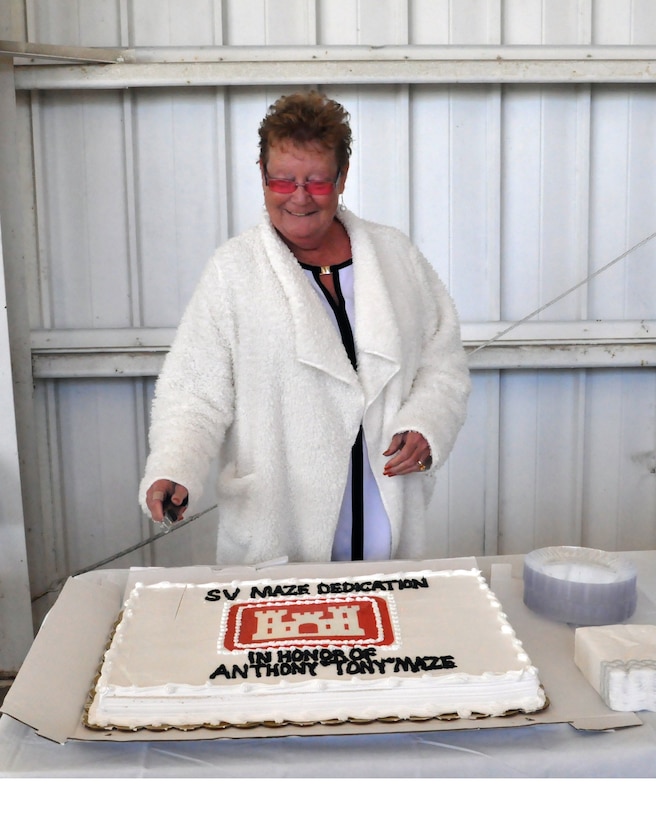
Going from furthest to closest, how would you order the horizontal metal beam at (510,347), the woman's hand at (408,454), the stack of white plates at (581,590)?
the horizontal metal beam at (510,347), the woman's hand at (408,454), the stack of white plates at (581,590)

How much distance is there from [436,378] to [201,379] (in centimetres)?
41

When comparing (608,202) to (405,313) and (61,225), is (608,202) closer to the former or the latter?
(405,313)

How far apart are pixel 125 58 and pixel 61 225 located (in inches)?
18.5

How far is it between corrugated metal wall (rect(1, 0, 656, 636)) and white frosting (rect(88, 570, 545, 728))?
151 centimetres

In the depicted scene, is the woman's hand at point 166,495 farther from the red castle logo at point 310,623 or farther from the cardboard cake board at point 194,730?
the red castle logo at point 310,623

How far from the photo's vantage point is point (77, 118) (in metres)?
2.34

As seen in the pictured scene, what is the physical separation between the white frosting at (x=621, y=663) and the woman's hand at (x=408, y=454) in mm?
437

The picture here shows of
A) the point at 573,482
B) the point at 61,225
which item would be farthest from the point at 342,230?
the point at 573,482

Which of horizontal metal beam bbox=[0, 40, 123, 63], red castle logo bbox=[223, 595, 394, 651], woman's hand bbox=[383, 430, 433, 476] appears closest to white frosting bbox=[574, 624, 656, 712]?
red castle logo bbox=[223, 595, 394, 651]

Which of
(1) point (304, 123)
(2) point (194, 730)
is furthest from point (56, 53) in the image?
(2) point (194, 730)

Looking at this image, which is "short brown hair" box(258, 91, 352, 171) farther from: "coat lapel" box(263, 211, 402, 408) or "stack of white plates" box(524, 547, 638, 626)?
"stack of white plates" box(524, 547, 638, 626)

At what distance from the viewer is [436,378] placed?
1514 mm

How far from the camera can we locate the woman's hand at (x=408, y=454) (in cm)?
132

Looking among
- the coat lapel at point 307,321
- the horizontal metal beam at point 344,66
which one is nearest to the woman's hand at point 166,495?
the coat lapel at point 307,321
